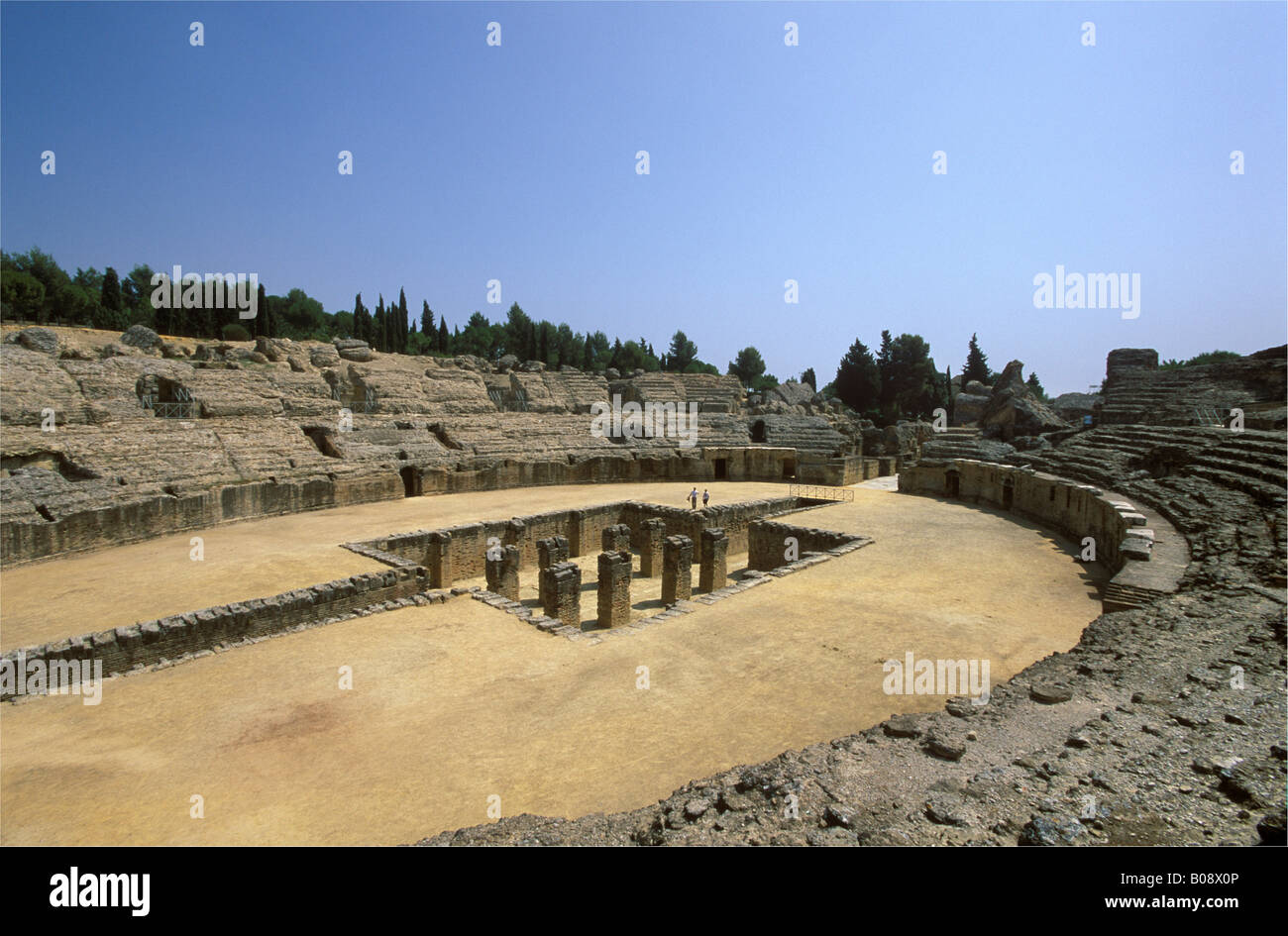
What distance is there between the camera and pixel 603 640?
8508 mm

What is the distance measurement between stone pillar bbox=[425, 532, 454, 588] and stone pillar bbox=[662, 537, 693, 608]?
4.37 meters

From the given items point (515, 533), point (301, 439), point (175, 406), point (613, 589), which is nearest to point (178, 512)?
point (301, 439)

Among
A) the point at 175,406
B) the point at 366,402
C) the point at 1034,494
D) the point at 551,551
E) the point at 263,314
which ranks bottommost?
the point at 551,551

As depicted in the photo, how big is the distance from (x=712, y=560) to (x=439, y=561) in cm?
537

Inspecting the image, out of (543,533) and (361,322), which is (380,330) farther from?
(543,533)

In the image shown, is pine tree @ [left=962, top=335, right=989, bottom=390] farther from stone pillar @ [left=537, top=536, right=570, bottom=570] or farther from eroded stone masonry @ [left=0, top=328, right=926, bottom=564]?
stone pillar @ [left=537, top=536, right=570, bottom=570]

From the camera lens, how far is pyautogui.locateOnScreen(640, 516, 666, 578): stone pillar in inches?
559

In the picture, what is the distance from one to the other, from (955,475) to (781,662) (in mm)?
16031

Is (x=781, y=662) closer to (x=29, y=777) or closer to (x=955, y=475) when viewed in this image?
(x=29, y=777)

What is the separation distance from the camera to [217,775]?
545cm

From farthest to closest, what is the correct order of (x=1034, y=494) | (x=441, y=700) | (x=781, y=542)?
(x=1034, y=494) < (x=781, y=542) < (x=441, y=700)

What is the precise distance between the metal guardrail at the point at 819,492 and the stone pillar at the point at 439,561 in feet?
36.9
